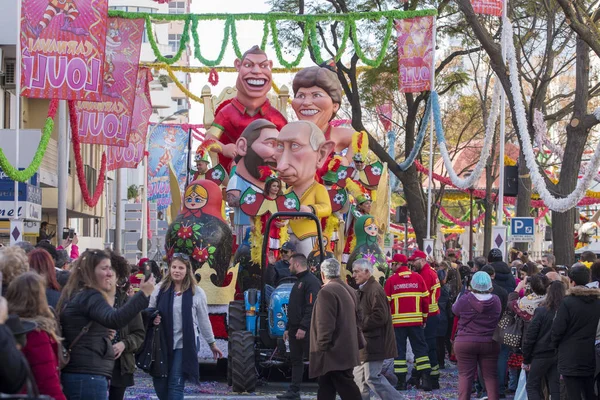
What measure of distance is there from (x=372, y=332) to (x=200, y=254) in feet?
18.0

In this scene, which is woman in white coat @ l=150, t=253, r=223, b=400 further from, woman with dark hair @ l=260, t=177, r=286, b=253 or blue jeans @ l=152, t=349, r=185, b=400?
woman with dark hair @ l=260, t=177, r=286, b=253

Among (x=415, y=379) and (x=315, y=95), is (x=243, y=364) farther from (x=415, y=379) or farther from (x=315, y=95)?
(x=315, y=95)

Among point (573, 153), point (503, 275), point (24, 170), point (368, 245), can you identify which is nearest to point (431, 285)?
point (503, 275)

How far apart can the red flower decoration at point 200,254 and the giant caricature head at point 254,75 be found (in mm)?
6246

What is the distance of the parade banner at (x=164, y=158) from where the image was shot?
35.7 m

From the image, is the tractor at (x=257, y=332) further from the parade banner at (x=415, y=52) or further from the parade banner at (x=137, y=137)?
the parade banner at (x=137, y=137)

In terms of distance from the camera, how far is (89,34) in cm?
1870

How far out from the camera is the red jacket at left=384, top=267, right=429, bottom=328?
50.2ft

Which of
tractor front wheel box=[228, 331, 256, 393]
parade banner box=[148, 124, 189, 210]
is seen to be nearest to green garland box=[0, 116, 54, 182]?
tractor front wheel box=[228, 331, 256, 393]

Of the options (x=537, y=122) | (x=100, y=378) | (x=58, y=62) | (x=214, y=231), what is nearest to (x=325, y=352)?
(x=100, y=378)

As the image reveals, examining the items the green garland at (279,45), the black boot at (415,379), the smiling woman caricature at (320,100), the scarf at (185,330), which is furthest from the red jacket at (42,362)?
the green garland at (279,45)

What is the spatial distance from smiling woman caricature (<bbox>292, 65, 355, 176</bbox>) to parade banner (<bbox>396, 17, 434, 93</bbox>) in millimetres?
4172

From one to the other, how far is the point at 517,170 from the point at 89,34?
9.95 metres

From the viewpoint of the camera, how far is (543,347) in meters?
11.7
